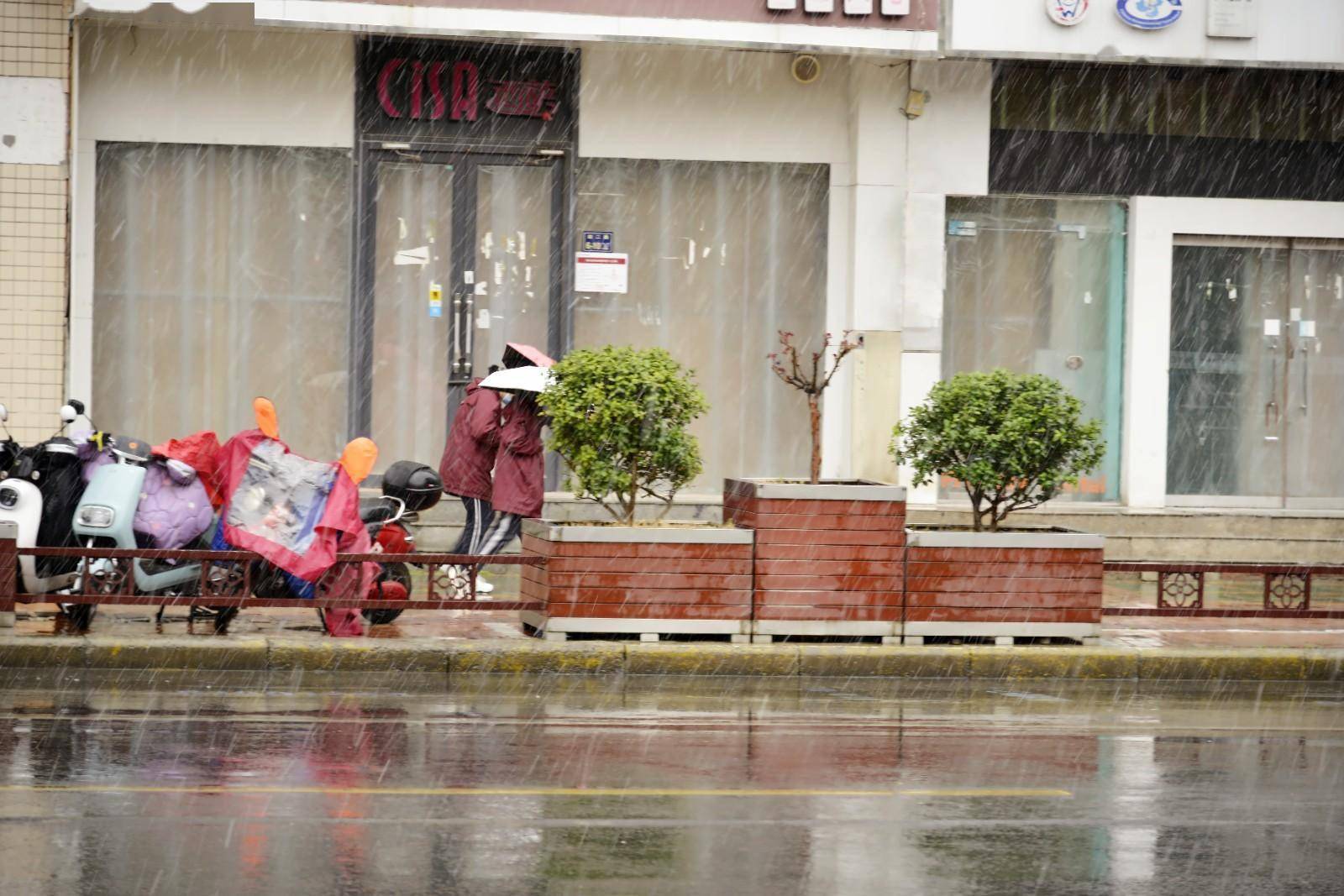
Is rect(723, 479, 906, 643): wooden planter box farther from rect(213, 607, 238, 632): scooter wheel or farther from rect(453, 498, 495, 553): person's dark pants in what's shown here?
rect(213, 607, 238, 632): scooter wheel

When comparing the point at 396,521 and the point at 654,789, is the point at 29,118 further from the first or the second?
the point at 654,789

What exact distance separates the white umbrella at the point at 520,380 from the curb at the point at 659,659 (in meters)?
2.36

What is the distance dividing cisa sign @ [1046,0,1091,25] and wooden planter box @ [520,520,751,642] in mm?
7637

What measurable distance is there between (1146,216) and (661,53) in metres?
4.94

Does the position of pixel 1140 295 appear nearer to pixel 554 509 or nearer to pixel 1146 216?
pixel 1146 216

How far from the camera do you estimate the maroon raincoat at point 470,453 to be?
13.7 metres

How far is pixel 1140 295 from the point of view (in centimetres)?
1792

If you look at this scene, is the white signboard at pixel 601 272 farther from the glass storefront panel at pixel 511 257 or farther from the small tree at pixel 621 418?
the small tree at pixel 621 418

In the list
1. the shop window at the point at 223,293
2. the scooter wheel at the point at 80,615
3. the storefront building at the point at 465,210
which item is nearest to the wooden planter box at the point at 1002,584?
the scooter wheel at the point at 80,615

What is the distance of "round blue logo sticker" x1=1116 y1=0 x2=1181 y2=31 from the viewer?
16.8 metres

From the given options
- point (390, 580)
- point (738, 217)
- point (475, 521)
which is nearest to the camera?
point (390, 580)

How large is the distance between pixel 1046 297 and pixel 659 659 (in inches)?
335

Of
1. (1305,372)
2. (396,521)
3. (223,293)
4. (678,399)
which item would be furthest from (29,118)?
(1305,372)

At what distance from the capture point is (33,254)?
16203mm
